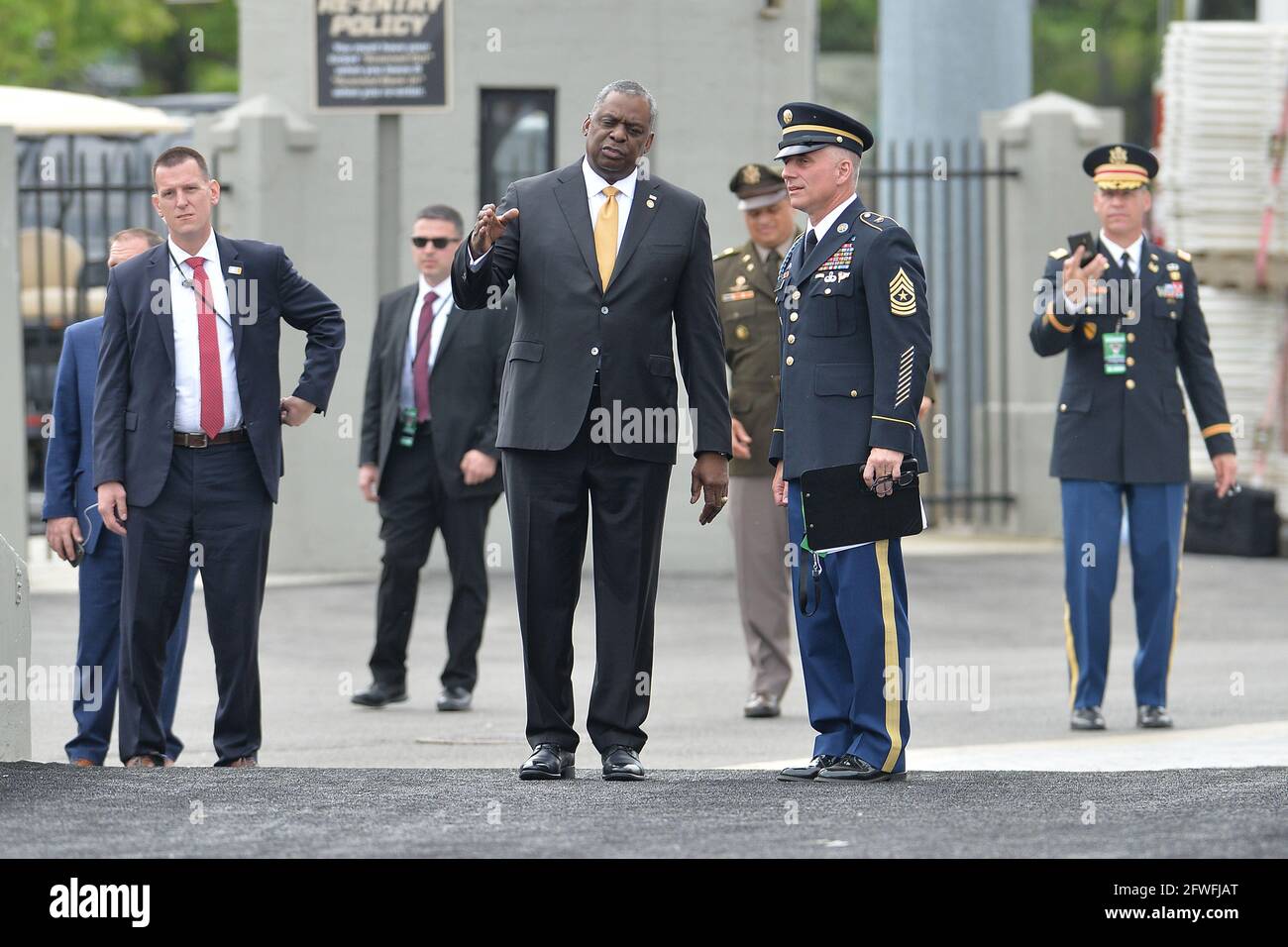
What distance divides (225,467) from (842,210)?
2157 millimetres

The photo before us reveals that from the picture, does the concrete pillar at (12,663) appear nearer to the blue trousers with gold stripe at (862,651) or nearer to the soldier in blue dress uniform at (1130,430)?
the blue trousers with gold stripe at (862,651)

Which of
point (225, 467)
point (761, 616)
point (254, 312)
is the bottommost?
point (761, 616)

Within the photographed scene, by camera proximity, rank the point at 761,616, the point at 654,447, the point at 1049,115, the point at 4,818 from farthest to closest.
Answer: the point at 1049,115 < the point at 761,616 < the point at 654,447 < the point at 4,818

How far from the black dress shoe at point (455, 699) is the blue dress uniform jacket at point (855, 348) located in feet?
11.2

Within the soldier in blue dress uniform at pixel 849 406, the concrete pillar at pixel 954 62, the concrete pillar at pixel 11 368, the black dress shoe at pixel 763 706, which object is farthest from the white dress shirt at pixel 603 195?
Answer: the concrete pillar at pixel 954 62

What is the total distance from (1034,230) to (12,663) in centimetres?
1068

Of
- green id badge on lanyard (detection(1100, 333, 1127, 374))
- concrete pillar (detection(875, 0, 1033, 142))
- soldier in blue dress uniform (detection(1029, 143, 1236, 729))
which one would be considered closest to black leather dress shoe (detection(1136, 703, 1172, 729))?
soldier in blue dress uniform (detection(1029, 143, 1236, 729))

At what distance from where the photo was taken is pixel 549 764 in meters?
Result: 6.39

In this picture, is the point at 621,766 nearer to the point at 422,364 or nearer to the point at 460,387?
the point at 460,387

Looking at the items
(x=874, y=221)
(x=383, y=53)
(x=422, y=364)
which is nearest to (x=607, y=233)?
(x=874, y=221)

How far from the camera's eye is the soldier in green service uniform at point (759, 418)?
9.43 metres
